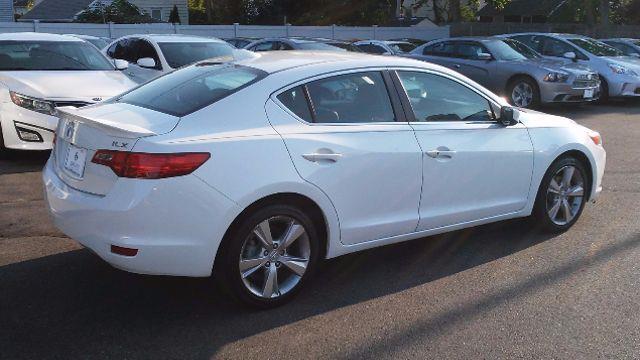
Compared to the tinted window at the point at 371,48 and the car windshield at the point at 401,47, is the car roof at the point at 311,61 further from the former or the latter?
the car windshield at the point at 401,47

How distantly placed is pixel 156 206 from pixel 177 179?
180mm

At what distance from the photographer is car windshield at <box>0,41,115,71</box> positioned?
8461 millimetres

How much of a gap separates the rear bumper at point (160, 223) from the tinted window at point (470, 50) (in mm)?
12017

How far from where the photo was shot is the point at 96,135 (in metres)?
3.72

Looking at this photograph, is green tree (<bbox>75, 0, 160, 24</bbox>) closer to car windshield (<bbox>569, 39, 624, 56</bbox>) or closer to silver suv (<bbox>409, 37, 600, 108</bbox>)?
silver suv (<bbox>409, 37, 600, 108</bbox>)

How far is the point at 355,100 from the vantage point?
4.32 meters

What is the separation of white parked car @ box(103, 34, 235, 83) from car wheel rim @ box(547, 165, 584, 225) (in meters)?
6.17

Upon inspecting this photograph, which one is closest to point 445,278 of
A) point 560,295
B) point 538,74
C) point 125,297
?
point 560,295

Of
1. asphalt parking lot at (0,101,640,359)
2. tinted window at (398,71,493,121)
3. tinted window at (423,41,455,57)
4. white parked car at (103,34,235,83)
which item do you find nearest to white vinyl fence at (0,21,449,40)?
tinted window at (423,41,455,57)

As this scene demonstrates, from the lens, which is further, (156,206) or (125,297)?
(125,297)

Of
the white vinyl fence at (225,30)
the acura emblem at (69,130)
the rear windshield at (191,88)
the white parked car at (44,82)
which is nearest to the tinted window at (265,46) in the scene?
the white parked car at (44,82)

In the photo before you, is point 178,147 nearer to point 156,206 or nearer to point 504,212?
point 156,206

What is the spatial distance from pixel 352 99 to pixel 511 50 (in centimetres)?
1134

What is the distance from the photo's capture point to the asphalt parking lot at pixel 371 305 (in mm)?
3523
